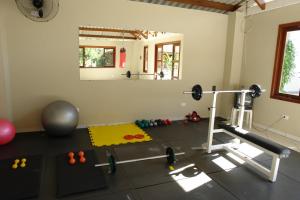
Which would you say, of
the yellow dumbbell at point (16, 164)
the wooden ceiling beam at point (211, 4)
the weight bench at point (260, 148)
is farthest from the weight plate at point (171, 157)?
the wooden ceiling beam at point (211, 4)

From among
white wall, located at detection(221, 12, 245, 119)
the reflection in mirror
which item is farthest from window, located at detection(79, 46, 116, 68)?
white wall, located at detection(221, 12, 245, 119)

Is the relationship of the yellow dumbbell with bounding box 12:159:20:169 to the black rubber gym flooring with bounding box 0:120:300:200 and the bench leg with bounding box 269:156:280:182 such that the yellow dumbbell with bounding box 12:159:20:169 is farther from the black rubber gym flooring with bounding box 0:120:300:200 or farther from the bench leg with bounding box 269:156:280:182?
the bench leg with bounding box 269:156:280:182

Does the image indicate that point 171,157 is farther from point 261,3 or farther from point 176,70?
point 261,3

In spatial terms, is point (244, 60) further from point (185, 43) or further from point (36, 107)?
point (36, 107)

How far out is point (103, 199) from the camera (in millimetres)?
2135

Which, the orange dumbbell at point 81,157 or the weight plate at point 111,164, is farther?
the orange dumbbell at point 81,157

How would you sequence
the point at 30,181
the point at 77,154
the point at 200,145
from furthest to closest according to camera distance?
the point at 200,145, the point at 77,154, the point at 30,181

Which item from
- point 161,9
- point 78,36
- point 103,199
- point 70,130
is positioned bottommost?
point 103,199

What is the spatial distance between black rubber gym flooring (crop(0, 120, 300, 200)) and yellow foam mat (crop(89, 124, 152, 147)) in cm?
14

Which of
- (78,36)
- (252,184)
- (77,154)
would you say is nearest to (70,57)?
(78,36)

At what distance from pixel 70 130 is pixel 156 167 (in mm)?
1657

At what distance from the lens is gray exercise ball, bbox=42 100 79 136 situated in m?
3.45

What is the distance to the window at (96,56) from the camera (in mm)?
4096

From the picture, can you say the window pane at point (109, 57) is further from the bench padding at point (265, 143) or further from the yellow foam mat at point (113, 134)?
the bench padding at point (265, 143)
